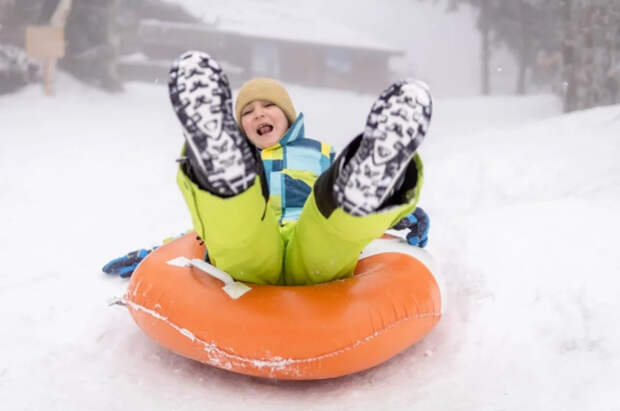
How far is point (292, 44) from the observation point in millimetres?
19594

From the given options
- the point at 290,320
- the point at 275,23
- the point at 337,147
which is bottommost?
the point at 337,147

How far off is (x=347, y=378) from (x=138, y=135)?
7.12 metres

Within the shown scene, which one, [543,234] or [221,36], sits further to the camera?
[221,36]

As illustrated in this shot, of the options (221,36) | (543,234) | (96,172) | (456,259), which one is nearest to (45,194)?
(96,172)

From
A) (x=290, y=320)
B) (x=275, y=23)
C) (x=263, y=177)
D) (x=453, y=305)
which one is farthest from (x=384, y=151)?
(x=275, y=23)

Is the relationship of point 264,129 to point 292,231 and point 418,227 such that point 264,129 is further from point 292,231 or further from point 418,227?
point 418,227

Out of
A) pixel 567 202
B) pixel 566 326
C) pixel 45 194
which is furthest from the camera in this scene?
pixel 45 194

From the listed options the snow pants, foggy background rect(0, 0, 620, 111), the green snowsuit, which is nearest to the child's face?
A: the green snowsuit

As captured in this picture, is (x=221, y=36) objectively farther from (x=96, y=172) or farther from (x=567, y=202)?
(x=567, y=202)

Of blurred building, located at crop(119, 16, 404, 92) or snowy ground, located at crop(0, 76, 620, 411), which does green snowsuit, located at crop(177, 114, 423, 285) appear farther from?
blurred building, located at crop(119, 16, 404, 92)

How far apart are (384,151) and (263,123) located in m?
1.07

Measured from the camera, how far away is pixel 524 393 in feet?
4.97

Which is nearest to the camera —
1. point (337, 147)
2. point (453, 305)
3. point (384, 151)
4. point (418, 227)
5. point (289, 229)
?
point (384, 151)

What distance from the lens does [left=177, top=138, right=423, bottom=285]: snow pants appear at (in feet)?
4.51
